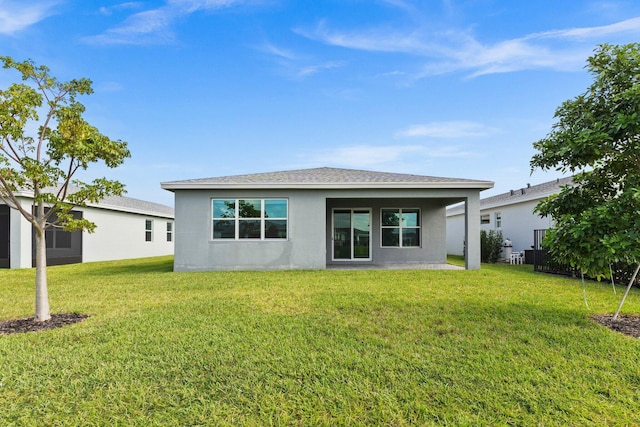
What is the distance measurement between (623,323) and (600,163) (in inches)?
95.7

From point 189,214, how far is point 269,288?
16.5 ft

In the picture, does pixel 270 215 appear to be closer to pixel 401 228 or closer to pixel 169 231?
pixel 401 228

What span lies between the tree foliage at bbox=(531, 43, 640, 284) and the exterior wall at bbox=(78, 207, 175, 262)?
1702 centimetres

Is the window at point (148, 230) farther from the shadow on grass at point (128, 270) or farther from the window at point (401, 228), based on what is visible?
the window at point (401, 228)

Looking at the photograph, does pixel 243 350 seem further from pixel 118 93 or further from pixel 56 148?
pixel 118 93

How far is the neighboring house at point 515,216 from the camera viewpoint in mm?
15750

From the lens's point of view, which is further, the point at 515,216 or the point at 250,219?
the point at 515,216

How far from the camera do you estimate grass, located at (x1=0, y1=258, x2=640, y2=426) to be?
2660 mm

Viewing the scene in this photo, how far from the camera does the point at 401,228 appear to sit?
14125 mm

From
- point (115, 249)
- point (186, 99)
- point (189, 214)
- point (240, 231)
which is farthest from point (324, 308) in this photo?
point (115, 249)

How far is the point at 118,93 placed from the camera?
1307 cm

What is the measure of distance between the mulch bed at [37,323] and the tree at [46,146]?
0.15 meters

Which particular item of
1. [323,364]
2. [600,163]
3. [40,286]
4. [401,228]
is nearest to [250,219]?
[401,228]

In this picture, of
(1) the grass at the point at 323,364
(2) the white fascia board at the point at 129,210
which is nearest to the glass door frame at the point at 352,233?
(1) the grass at the point at 323,364
